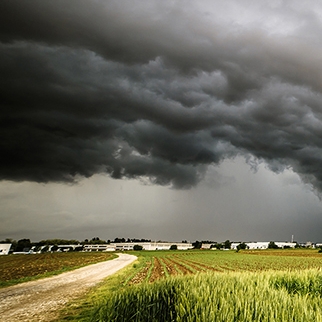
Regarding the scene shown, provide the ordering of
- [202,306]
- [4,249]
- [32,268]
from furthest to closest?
[4,249]
[32,268]
[202,306]

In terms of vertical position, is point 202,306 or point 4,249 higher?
point 202,306

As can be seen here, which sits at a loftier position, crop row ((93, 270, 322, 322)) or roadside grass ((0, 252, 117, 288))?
crop row ((93, 270, 322, 322))

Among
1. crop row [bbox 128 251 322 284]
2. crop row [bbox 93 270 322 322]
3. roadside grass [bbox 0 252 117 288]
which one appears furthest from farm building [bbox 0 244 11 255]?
crop row [bbox 93 270 322 322]

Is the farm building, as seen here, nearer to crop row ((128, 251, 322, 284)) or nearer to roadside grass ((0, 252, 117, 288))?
roadside grass ((0, 252, 117, 288))

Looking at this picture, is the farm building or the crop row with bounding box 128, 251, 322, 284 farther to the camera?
the farm building

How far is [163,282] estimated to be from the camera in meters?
9.53

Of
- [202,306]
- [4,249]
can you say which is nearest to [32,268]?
[202,306]

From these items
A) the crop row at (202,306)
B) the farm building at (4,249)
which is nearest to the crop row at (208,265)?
the crop row at (202,306)

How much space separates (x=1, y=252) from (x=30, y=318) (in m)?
191

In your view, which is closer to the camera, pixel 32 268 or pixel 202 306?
pixel 202 306

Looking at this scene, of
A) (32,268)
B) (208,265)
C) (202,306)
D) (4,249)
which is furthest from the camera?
(4,249)

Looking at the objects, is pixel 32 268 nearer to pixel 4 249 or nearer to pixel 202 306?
pixel 202 306

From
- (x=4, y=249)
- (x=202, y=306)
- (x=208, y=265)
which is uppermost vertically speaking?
(x=202, y=306)

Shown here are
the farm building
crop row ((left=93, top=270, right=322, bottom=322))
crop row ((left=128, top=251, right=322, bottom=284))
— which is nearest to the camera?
crop row ((left=93, top=270, right=322, bottom=322))
